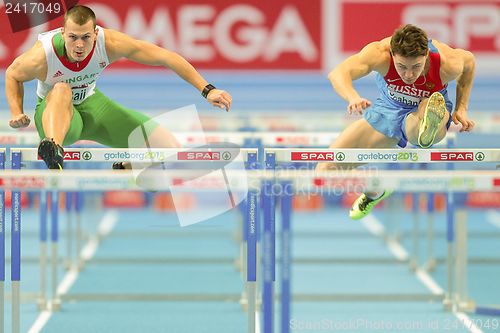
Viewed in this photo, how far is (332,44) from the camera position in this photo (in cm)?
1303

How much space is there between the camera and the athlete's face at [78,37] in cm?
604

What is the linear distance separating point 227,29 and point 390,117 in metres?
6.51

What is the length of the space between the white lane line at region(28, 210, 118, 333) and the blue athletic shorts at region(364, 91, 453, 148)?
→ 285 cm

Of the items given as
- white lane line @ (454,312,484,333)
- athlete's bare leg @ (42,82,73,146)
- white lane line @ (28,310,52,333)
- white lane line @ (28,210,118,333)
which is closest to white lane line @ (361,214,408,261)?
white lane line @ (454,312,484,333)

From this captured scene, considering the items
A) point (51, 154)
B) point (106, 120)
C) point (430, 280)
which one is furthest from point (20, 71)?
point (430, 280)

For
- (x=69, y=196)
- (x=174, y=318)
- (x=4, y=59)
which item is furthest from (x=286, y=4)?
(x=174, y=318)

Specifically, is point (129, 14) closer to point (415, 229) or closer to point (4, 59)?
point (4, 59)

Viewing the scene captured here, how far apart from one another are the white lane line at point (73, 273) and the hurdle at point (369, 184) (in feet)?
8.51

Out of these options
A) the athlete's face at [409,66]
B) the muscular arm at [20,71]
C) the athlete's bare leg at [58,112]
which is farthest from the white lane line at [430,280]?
the muscular arm at [20,71]

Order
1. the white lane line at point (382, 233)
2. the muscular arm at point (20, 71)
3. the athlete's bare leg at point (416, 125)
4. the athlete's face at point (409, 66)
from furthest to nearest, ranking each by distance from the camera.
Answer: the white lane line at point (382, 233) → the athlete's bare leg at point (416, 125) → the muscular arm at point (20, 71) → the athlete's face at point (409, 66)

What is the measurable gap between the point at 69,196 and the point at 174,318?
1.73 meters

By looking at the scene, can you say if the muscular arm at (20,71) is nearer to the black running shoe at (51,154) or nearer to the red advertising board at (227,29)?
the black running shoe at (51,154)

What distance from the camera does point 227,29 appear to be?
1294 centimetres

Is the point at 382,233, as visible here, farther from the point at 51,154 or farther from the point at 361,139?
the point at 51,154
